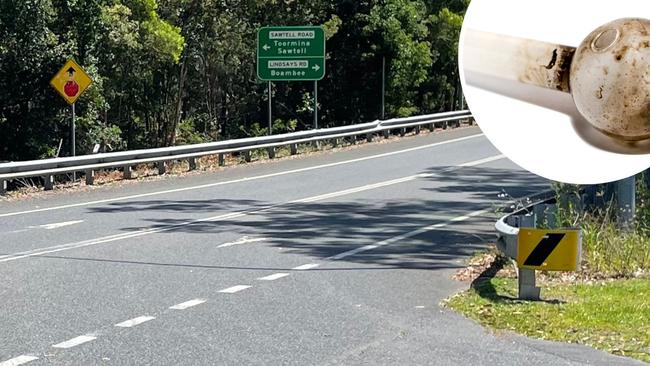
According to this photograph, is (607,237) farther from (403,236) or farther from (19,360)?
(19,360)

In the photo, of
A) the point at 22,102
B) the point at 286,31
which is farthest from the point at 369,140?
the point at 22,102

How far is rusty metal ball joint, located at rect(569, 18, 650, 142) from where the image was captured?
0.98 metres

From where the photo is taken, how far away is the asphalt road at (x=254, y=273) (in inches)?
290

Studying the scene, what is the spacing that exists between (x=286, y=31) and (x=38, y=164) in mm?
11647

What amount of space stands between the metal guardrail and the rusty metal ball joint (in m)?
15.3

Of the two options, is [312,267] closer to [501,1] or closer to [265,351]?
[265,351]

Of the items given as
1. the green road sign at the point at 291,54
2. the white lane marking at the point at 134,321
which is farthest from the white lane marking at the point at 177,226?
the green road sign at the point at 291,54

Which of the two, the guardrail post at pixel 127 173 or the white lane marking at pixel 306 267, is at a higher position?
the white lane marking at pixel 306 267

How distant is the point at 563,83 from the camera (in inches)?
41.8

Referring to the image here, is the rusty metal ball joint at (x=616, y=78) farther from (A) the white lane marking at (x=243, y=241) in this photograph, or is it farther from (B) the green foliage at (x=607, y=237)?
(A) the white lane marking at (x=243, y=241)

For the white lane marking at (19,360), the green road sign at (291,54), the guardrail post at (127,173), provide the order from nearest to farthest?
the white lane marking at (19,360), the guardrail post at (127,173), the green road sign at (291,54)

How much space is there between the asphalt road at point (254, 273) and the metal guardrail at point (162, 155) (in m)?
0.92

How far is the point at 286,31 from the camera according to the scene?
2969 cm

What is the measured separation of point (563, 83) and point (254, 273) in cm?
1001
